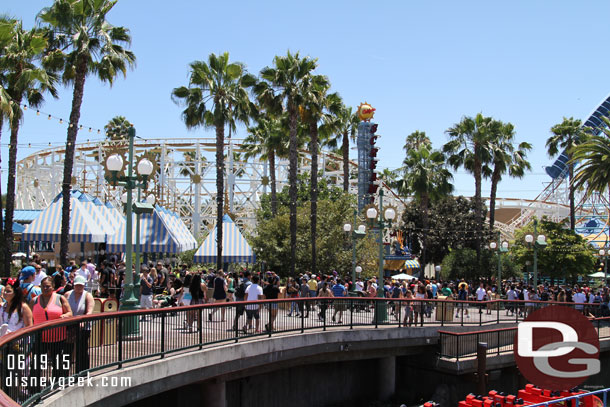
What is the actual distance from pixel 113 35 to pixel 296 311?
16.7m

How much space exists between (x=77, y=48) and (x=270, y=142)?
1752 centimetres

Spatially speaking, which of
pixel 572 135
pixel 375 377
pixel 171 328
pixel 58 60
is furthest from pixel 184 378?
pixel 572 135

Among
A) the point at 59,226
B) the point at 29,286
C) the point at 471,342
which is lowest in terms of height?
the point at 471,342

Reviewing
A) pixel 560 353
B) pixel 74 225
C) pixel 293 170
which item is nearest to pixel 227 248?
pixel 74 225

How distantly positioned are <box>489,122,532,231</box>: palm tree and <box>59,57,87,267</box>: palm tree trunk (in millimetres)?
28187

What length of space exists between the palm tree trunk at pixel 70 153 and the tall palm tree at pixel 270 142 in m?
12.9

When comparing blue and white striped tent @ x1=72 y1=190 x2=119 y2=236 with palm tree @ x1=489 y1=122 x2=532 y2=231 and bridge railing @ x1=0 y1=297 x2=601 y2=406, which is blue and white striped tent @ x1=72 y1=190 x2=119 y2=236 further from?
palm tree @ x1=489 y1=122 x2=532 y2=231

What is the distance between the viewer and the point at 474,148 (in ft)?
140

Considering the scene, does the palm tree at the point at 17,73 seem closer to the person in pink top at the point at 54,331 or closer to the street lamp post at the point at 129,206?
the street lamp post at the point at 129,206

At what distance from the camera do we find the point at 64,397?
316 inches

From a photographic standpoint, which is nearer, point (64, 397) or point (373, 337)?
point (64, 397)

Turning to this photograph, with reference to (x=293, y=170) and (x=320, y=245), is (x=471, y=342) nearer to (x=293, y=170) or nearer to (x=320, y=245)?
(x=293, y=170)

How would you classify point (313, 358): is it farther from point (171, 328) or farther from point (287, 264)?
point (287, 264)

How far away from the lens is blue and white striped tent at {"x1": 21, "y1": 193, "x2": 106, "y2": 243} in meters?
25.1
